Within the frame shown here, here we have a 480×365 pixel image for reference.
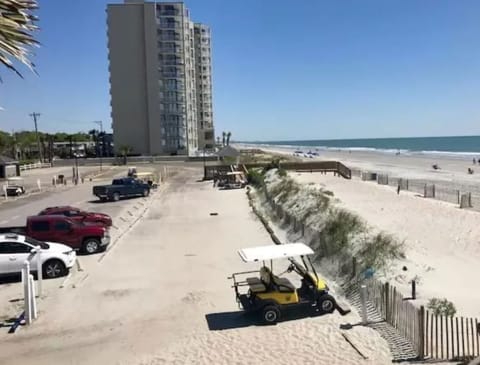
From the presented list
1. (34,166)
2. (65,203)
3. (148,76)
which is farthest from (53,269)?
(148,76)

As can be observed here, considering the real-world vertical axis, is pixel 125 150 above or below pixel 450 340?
above

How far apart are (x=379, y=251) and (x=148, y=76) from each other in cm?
10045

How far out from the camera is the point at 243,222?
97.0 ft

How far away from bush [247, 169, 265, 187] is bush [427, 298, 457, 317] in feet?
119

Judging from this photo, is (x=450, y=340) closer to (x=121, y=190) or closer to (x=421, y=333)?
(x=421, y=333)

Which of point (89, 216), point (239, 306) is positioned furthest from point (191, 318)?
point (89, 216)

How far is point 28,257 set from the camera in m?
17.0

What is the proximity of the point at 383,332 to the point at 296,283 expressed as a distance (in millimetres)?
4759

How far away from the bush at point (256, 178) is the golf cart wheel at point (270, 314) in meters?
36.3

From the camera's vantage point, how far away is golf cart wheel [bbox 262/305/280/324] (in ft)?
41.7

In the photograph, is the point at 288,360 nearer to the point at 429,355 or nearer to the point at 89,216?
the point at 429,355

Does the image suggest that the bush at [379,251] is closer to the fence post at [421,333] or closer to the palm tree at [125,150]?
the fence post at [421,333]

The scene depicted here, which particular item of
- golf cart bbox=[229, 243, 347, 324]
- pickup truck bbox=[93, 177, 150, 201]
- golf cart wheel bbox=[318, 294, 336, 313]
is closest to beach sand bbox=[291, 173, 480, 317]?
golf cart wheel bbox=[318, 294, 336, 313]

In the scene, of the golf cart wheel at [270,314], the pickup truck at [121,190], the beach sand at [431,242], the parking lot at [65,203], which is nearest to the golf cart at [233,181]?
the pickup truck at [121,190]
